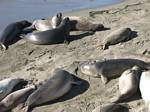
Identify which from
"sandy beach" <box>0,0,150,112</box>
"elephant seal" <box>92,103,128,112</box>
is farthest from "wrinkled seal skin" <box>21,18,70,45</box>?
"elephant seal" <box>92,103,128,112</box>

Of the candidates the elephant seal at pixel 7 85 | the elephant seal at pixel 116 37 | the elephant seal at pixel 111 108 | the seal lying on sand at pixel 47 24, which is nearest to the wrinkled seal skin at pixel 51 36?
the seal lying on sand at pixel 47 24

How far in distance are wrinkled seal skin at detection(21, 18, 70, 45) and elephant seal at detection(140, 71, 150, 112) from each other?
3.57 meters

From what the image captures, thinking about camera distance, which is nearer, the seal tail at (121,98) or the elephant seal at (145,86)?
the elephant seal at (145,86)

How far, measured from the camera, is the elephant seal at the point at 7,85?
26.5 feet

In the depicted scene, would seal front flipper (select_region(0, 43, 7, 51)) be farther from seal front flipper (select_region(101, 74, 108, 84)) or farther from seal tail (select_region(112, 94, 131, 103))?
seal tail (select_region(112, 94, 131, 103))

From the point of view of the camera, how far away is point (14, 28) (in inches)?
449

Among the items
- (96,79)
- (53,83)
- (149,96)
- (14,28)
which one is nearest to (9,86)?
(53,83)

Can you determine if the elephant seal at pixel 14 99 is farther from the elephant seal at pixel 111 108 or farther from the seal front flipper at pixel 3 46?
the seal front flipper at pixel 3 46

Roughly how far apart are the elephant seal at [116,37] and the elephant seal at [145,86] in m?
2.36

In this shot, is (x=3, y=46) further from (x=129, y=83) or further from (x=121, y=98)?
(x=121, y=98)

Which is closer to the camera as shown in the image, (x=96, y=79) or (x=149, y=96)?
(x=149, y=96)

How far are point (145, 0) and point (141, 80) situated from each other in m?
6.65

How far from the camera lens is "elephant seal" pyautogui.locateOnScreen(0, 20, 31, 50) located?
36.2 ft

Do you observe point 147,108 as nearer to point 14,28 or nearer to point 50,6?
point 14,28
